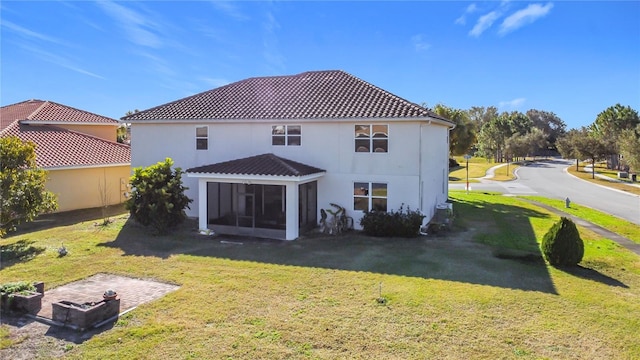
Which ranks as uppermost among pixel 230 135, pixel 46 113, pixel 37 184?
pixel 46 113

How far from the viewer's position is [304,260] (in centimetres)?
1493

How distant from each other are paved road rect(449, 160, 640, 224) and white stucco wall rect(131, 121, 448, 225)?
1536 centimetres

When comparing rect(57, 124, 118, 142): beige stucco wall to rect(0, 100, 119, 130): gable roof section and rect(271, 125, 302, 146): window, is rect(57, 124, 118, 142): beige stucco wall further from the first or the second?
rect(271, 125, 302, 146): window

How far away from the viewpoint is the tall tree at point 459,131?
53031mm

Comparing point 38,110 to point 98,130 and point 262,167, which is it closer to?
point 98,130

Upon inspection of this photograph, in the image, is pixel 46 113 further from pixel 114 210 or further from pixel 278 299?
pixel 278 299

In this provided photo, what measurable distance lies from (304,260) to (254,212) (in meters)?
5.68

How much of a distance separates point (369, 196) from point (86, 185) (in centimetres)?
1805

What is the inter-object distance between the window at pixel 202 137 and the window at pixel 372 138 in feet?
26.9

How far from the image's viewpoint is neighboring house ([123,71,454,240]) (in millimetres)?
18922

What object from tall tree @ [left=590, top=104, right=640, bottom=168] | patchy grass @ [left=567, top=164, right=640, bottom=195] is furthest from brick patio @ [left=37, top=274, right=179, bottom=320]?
tall tree @ [left=590, top=104, right=640, bottom=168]

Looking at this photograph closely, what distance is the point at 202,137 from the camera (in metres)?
22.3

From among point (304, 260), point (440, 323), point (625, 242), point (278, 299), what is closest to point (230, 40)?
point (304, 260)

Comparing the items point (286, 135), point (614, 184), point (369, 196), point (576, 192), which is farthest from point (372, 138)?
point (614, 184)
